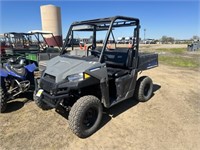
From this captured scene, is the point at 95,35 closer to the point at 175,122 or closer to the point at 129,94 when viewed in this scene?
the point at 129,94

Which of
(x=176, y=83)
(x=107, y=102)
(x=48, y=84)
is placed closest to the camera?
(x=48, y=84)

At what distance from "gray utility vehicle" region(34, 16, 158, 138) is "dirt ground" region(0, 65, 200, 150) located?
10.5 inches

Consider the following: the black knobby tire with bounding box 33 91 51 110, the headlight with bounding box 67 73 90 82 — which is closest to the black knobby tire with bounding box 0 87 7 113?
the black knobby tire with bounding box 33 91 51 110

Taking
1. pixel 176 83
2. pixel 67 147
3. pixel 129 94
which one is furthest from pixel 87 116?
pixel 176 83

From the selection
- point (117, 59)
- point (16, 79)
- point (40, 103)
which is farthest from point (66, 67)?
point (16, 79)

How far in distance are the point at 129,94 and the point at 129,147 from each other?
4.55ft

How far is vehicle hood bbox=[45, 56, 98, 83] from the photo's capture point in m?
2.94

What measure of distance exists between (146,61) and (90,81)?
2.03 metres

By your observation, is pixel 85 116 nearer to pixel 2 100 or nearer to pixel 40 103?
pixel 40 103

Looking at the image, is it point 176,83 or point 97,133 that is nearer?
point 97,133

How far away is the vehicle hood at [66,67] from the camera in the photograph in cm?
294

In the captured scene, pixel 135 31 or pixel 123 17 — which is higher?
pixel 123 17

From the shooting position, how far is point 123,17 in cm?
356

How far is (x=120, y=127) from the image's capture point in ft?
10.9
